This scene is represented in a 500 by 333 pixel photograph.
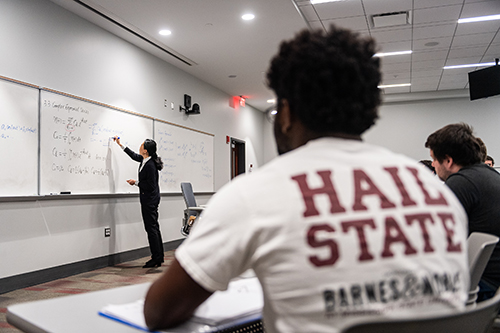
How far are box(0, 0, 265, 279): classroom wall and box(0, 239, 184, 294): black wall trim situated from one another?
5 centimetres

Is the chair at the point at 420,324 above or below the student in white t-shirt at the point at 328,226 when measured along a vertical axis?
below

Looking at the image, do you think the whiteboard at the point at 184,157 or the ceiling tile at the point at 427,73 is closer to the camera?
the whiteboard at the point at 184,157

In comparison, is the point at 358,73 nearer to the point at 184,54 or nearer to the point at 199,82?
the point at 184,54

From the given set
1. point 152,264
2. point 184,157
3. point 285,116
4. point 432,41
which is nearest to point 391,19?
point 432,41

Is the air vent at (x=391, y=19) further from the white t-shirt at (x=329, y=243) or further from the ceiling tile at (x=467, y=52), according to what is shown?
the white t-shirt at (x=329, y=243)

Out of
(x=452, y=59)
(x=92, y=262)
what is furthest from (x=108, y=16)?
(x=452, y=59)

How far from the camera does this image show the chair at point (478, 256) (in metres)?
1.32

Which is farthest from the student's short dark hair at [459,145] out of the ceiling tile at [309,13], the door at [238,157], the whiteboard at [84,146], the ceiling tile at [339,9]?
the door at [238,157]

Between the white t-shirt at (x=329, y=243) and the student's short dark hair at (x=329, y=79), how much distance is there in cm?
7

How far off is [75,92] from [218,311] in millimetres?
4318

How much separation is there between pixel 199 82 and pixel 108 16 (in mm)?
2920

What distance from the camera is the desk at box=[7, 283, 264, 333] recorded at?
0.83m

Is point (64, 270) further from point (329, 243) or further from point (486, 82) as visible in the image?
point (486, 82)

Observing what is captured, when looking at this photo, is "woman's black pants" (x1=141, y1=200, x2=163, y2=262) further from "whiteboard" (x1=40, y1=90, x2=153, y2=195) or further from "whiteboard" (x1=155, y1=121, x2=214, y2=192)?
"whiteboard" (x1=155, y1=121, x2=214, y2=192)
